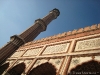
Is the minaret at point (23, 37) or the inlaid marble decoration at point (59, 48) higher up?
the minaret at point (23, 37)

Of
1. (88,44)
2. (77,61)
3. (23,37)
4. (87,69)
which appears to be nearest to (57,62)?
(77,61)

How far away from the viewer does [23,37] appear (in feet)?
35.3

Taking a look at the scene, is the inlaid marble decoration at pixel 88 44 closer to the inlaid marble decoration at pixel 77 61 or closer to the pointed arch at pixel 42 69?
the inlaid marble decoration at pixel 77 61

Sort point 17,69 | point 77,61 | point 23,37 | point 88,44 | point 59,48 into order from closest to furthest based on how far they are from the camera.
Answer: point 77,61, point 88,44, point 59,48, point 17,69, point 23,37

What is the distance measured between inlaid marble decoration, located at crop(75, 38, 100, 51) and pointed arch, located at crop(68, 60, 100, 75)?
2.19 ft

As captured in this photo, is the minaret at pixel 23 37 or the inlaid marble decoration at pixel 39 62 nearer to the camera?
the inlaid marble decoration at pixel 39 62

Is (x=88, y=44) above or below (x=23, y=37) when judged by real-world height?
below

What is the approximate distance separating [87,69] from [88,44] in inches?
39.9

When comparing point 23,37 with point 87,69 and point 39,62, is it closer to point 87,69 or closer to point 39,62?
point 39,62

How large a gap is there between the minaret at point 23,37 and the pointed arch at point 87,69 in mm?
6241

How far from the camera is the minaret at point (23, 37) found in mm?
9272

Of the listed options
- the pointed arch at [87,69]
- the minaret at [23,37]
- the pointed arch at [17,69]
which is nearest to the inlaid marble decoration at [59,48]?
the pointed arch at [87,69]

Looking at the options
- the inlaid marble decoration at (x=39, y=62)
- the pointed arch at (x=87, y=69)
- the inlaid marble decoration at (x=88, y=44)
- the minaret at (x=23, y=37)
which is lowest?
the pointed arch at (x=87, y=69)

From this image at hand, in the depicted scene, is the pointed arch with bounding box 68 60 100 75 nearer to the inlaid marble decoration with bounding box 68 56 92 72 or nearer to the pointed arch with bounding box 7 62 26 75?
the inlaid marble decoration with bounding box 68 56 92 72
